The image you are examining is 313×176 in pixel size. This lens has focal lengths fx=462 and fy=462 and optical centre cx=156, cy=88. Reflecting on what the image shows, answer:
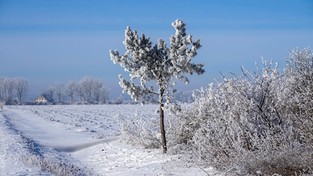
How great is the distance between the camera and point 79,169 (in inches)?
636

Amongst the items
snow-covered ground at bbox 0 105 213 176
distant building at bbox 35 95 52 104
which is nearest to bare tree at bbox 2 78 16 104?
distant building at bbox 35 95 52 104

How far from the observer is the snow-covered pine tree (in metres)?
16.0

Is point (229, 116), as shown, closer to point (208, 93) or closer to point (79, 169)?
point (208, 93)

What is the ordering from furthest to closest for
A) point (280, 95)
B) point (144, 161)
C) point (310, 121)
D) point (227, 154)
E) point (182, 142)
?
1. point (182, 142)
2. point (144, 161)
3. point (280, 95)
4. point (227, 154)
5. point (310, 121)

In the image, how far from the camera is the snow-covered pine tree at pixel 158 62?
15984 mm

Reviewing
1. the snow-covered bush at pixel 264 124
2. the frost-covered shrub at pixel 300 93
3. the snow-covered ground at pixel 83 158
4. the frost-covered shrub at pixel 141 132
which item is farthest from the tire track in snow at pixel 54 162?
the frost-covered shrub at pixel 300 93

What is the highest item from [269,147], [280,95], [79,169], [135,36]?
[135,36]

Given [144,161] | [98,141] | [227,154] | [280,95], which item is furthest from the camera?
[98,141]

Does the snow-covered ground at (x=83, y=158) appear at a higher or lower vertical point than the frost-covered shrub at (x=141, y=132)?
lower

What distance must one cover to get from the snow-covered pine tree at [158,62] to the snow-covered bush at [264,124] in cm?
148

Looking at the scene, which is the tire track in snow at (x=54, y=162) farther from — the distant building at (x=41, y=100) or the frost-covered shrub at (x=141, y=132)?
the distant building at (x=41, y=100)

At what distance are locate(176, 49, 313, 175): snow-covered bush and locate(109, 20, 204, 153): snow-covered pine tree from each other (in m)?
1.48

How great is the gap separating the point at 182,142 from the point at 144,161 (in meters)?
2.65

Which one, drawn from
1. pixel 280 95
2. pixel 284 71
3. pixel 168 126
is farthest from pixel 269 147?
pixel 168 126
